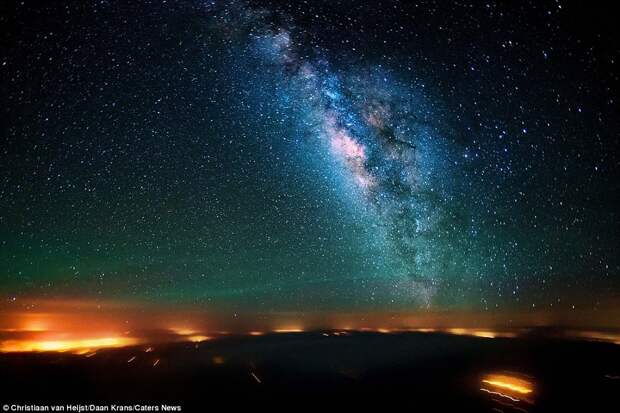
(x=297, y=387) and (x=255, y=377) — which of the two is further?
(x=255, y=377)

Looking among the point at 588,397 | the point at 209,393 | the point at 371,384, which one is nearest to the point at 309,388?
the point at 371,384

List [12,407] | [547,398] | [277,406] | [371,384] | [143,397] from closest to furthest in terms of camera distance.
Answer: [12,407] < [277,406] < [143,397] < [547,398] < [371,384]

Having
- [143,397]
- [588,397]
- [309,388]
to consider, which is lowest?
[588,397]

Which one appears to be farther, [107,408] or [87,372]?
[87,372]

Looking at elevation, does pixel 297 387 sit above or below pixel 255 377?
above

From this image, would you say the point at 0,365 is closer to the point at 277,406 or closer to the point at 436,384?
the point at 277,406

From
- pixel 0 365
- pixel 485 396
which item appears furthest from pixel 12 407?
pixel 485 396

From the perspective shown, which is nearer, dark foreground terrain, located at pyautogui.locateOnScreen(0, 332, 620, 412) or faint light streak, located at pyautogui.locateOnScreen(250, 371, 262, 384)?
dark foreground terrain, located at pyautogui.locateOnScreen(0, 332, 620, 412)

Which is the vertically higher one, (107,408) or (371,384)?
(107,408)

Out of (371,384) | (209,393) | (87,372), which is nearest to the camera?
(209,393)

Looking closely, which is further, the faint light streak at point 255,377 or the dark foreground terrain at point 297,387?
the faint light streak at point 255,377
